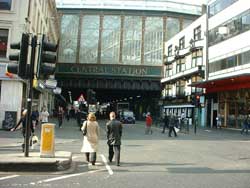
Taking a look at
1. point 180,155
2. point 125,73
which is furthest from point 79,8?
point 180,155

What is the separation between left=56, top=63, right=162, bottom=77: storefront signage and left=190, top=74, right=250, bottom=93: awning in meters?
26.0

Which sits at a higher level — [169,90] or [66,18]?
[66,18]

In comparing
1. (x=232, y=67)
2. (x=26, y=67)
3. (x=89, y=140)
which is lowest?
(x=89, y=140)

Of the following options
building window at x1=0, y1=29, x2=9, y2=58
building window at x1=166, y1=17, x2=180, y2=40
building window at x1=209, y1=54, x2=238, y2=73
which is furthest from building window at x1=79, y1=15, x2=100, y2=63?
building window at x1=0, y1=29, x2=9, y2=58

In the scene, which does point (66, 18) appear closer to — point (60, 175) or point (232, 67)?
point (232, 67)

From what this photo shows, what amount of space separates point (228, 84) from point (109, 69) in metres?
34.9

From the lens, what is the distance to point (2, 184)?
9141 millimetres

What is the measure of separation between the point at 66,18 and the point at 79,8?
3.33 meters

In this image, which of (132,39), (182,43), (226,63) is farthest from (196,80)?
(132,39)

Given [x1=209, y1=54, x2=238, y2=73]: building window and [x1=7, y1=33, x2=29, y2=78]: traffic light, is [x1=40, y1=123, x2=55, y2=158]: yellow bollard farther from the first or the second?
[x1=209, y1=54, x2=238, y2=73]: building window

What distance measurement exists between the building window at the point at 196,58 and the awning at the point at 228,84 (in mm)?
7444

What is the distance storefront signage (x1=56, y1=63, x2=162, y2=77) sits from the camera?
74.4 m

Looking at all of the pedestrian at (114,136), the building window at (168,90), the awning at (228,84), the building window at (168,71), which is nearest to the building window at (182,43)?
the building window at (168,71)

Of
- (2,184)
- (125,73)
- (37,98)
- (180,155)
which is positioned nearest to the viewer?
(2,184)
